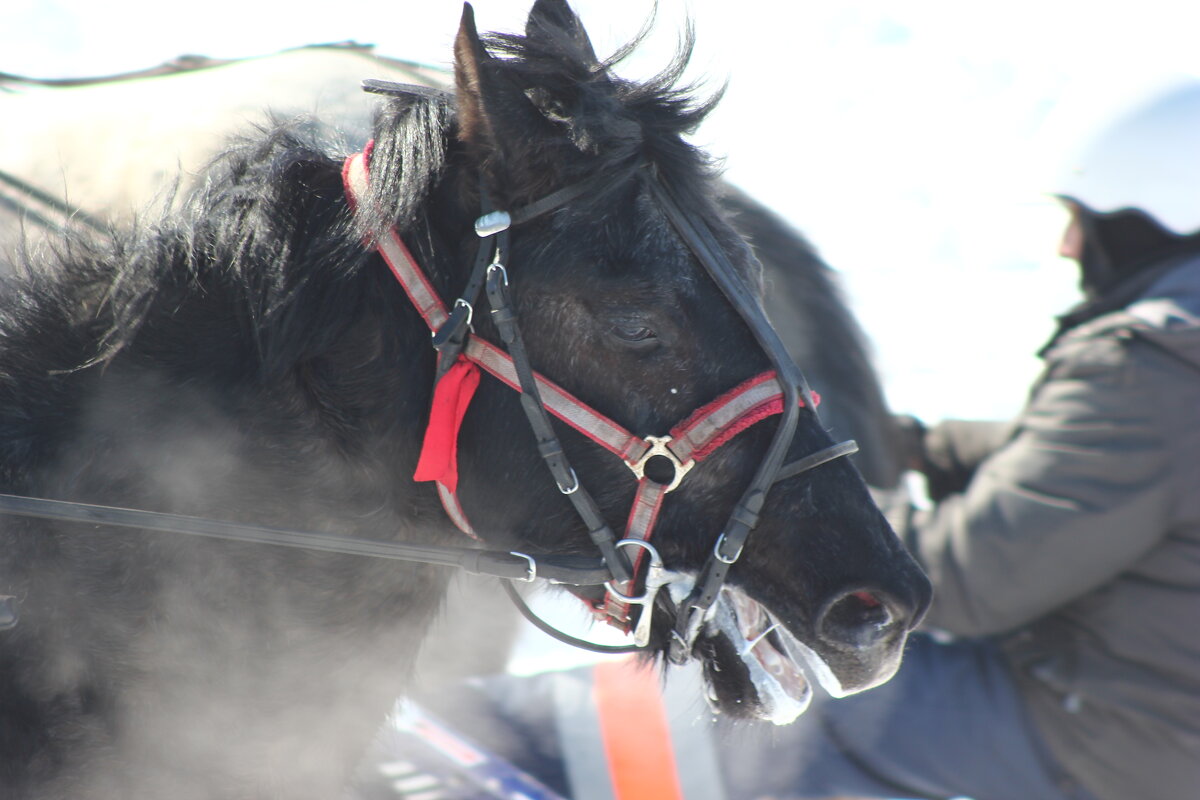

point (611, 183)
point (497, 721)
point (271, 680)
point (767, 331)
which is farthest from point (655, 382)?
point (497, 721)

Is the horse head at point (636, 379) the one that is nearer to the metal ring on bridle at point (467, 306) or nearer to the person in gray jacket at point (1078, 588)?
the metal ring on bridle at point (467, 306)

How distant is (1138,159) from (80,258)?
9.79ft

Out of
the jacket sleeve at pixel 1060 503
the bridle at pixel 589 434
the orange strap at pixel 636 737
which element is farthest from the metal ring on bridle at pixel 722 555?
the jacket sleeve at pixel 1060 503

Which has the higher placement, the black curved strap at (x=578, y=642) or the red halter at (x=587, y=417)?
the red halter at (x=587, y=417)

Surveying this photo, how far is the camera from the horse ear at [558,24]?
168 centimetres

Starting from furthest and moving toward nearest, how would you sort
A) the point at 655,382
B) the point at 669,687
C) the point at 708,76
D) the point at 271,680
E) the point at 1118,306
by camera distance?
the point at 669,687 → the point at 1118,306 → the point at 708,76 → the point at 271,680 → the point at 655,382

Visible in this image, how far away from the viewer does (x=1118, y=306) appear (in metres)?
2.87

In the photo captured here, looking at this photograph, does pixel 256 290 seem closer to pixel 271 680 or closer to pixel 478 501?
pixel 478 501

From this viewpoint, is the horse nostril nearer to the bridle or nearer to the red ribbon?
the bridle

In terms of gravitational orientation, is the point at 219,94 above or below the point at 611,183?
below

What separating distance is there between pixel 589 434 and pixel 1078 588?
1830 millimetres

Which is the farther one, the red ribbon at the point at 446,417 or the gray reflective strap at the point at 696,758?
the gray reflective strap at the point at 696,758

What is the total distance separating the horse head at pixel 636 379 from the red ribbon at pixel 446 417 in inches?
1.4

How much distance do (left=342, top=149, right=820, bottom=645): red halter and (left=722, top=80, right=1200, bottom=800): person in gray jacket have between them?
4.95 ft
